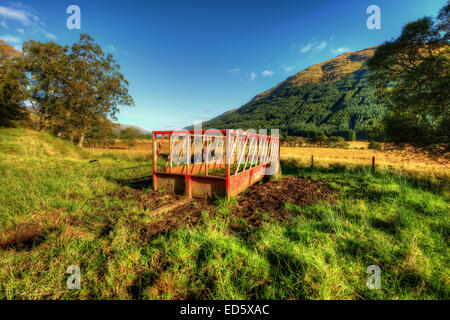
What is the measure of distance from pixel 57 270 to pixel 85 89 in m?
25.3

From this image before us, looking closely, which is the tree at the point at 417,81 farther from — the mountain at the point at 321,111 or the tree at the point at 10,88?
the mountain at the point at 321,111

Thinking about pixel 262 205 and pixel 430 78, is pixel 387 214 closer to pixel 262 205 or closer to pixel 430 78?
pixel 262 205

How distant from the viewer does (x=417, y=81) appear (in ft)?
28.1

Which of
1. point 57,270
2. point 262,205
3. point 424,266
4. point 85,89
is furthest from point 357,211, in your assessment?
point 85,89

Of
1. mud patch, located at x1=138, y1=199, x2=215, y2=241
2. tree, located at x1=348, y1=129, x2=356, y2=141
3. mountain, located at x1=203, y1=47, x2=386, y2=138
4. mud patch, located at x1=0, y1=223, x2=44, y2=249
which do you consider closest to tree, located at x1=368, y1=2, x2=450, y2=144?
mud patch, located at x1=138, y1=199, x2=215, y2=241

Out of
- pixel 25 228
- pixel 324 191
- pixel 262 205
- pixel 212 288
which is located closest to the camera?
pixel 212 288

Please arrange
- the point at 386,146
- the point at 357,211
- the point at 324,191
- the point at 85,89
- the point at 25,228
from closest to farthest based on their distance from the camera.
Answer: the point at 25,228 → the point at 357,211 → the point at 324,191 → the point at 386,146 → the point at 85,89

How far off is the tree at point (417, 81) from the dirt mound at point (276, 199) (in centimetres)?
649

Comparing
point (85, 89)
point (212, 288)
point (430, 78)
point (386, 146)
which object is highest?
point (85, 89)

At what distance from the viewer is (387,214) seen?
4.23 metres

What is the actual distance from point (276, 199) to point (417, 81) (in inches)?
420

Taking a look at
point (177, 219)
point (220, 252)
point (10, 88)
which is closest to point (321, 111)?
point (177, 219)

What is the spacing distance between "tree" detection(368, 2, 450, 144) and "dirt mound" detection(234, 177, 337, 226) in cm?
649

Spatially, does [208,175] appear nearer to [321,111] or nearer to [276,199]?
[276,199]
